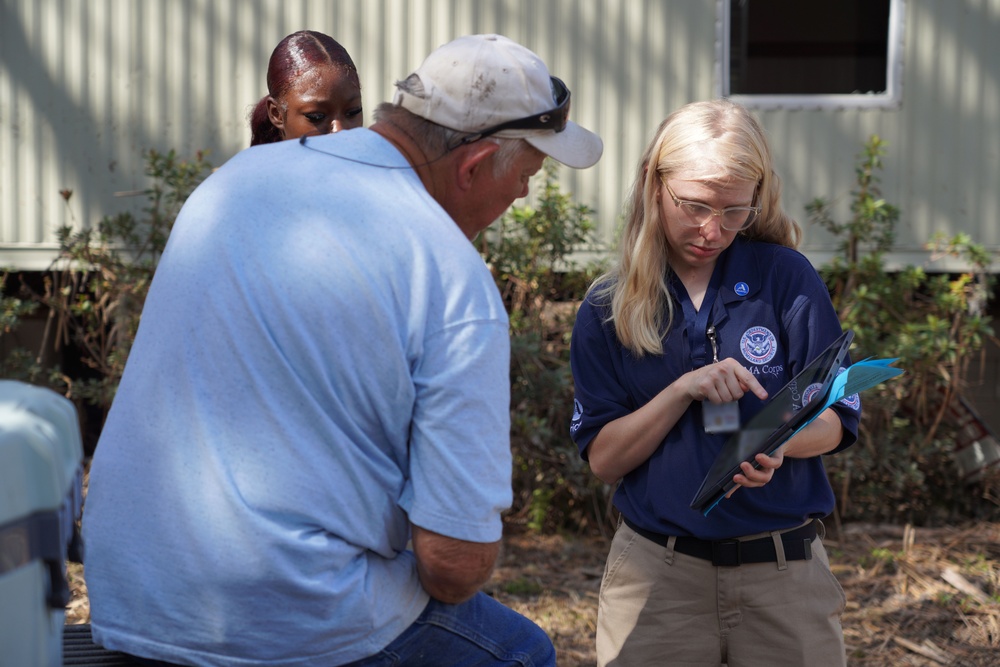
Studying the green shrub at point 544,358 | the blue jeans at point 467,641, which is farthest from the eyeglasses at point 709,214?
the green shrub at point 544,358

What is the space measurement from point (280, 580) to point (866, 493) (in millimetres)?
4865

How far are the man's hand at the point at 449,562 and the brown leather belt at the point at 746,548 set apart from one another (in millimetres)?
766

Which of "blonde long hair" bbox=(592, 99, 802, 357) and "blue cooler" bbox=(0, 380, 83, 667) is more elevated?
A: "blonde long hair" bbox=(592, 99, 802, 357)

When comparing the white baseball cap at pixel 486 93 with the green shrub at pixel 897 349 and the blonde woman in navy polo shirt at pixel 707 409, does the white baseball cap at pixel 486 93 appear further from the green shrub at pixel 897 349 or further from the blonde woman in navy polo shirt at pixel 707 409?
the green shrub at pixel 897 349

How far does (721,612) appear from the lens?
242 centimetres

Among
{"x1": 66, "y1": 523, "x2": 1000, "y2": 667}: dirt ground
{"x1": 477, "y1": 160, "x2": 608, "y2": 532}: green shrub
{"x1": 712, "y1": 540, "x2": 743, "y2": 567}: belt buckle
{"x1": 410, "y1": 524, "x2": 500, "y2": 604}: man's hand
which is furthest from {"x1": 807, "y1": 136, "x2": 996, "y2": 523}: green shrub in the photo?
{"x1": 410, "y1": 524, "x2": 500, "y2": 604}: man's hand

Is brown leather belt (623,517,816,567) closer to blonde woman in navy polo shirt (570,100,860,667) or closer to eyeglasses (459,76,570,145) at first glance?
blonde woman in navy polo shirt (570,100,860,667)

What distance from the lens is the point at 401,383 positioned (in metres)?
1.68

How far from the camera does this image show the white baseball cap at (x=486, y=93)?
5.95ft

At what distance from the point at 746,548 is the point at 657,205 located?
801mm

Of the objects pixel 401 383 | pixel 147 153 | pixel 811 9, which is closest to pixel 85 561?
pixel 401 383

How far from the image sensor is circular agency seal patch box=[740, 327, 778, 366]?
241cm

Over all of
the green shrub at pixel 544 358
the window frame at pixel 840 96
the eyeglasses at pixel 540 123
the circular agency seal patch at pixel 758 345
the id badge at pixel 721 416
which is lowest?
the green shrub at pixel 544 358

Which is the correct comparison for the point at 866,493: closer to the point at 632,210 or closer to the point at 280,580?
the point at 632,210
